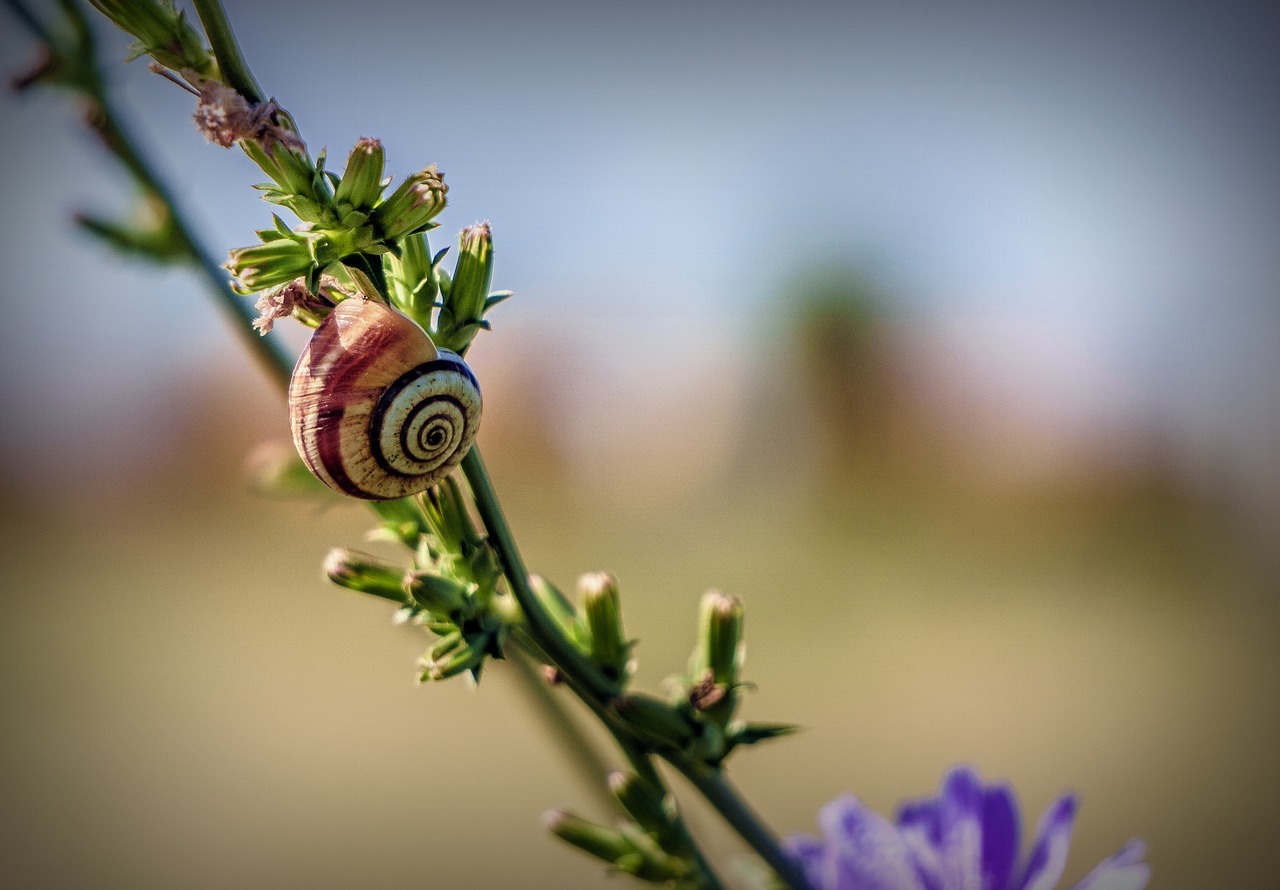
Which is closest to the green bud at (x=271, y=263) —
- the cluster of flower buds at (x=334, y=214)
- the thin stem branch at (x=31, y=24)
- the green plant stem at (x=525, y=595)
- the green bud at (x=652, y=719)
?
the cluster of flower buds at (x=334, y=214)

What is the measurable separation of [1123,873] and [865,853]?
0.11 m

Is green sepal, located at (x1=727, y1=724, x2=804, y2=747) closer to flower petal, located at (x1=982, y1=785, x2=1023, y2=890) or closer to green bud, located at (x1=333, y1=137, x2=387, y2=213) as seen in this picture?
flower petal, located at (x1=982, y1=785, x2=1023, y2=890)

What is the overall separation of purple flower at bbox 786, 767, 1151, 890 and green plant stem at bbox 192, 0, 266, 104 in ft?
1.33

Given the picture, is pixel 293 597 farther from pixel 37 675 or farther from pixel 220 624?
pixel 37 675

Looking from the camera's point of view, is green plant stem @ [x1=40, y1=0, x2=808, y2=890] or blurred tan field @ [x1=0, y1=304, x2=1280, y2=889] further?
blurred tan field @ [x1=0, y1=304, x2=1280, y2=889]

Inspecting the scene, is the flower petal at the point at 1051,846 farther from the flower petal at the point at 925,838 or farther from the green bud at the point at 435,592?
→ the green bud at the point at 435,592

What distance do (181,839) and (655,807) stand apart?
2.31 m

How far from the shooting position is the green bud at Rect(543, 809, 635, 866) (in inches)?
17.3

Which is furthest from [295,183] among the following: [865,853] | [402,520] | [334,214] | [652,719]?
[865,853]

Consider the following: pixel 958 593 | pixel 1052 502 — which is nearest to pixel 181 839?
pixel 958 593

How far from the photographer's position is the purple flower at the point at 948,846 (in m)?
0.38

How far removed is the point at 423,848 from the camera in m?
2.10

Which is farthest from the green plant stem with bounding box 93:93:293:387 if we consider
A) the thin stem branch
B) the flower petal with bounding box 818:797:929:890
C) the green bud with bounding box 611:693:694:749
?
the flower petal with bounding box 818:797:929:890

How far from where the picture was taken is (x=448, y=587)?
362mm
